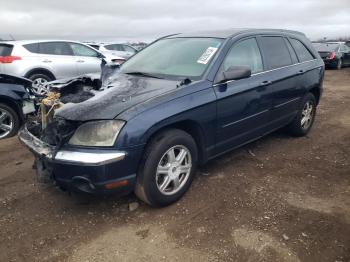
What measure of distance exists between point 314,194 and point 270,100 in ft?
4.28

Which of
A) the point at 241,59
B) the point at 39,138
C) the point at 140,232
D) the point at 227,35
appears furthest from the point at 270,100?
the point at 39,138

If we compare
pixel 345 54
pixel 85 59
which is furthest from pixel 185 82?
pixel 345 54

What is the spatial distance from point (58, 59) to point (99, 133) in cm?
705

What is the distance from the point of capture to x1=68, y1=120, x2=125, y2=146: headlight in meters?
2.97

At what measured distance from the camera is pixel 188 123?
3.55 metres

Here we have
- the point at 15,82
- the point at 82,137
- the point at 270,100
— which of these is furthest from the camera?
the point at 15,82

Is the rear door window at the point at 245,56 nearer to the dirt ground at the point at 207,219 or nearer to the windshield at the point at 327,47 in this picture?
the dirt ground at the point at 207,219

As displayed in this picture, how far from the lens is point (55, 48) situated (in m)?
9.55

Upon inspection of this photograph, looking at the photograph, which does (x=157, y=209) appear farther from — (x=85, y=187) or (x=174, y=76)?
(x=174, y=76)

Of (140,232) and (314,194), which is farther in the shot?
(314,194)

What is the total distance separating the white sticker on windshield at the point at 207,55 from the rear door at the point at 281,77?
2.82 feet

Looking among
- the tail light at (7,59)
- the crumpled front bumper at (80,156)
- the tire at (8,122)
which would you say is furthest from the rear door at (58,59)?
the crumpled front bumper at (80,156)

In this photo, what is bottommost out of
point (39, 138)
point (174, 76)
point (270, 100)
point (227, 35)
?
point (39, 138)

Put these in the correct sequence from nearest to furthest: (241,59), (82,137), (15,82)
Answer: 1. (82,137)
2. (241,59)
3. (15,82)
